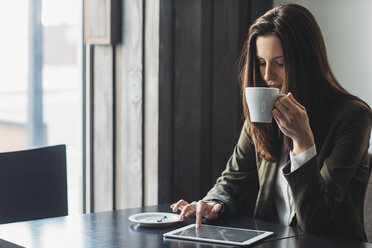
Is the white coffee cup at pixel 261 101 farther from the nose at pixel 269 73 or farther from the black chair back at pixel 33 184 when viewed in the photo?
the black chair back at pixel 33 184

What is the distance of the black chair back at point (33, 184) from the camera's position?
81.4 inches

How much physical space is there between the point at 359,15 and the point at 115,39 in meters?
1.08

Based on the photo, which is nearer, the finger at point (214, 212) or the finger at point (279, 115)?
the finger at point (279, 115)

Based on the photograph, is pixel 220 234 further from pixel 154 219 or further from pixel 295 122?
pixel 295 122

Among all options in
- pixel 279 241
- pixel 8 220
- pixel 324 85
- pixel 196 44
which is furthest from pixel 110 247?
pixel 196 44

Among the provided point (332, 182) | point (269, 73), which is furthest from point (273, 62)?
point (332, 182)

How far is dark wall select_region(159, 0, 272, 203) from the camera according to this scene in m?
2.64

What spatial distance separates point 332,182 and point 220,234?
1.33 ft

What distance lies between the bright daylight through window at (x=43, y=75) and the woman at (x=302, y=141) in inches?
→ 46.3

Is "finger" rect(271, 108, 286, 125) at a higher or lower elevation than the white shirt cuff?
higher

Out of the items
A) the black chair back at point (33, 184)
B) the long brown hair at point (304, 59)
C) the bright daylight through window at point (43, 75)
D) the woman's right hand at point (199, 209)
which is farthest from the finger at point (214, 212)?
the bright daylight through window at point (43, 75)

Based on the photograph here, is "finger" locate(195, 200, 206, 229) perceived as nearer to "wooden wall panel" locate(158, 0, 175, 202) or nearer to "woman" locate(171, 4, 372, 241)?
"woman" locate(171, 4, 372, 241)

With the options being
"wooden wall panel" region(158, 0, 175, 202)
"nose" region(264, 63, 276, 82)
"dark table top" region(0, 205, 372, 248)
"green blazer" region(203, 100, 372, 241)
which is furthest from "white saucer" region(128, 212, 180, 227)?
"wooden wall panel" region(158, 0, 175, 202)

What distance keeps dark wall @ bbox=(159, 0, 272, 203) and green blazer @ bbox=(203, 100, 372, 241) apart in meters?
0.61
